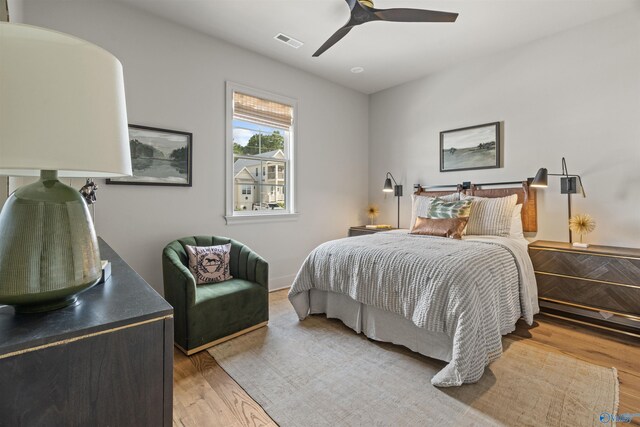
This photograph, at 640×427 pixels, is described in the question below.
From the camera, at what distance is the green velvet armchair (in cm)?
229

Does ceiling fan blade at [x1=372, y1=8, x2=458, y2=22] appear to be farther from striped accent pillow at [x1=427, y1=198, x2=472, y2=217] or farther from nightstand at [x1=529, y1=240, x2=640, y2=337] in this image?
nightstand at [x1=529, y1=240, x2=640, y2=337]

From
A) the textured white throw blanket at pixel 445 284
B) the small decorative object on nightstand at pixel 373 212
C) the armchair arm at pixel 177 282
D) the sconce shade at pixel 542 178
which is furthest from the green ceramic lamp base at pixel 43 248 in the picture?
the small decorative object on nightstand at pixel 373 212

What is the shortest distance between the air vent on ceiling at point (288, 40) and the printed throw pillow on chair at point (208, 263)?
2.35 metres

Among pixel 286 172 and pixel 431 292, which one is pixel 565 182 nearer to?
pixel 431 292

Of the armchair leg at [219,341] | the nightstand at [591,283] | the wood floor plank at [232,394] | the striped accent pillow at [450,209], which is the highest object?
the striped accent pillow at [450,209]

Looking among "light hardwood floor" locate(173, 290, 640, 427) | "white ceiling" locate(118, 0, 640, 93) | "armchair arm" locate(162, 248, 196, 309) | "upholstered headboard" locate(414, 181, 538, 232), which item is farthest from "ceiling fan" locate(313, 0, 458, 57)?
"light hardwood floor" locate(173, 290, 640, 427)

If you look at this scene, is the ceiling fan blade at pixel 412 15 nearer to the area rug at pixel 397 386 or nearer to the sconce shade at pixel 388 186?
the sconce shade at pixel 388 186

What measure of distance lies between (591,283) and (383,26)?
313cm

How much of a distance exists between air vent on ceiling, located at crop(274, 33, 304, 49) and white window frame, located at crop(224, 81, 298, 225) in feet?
2.06

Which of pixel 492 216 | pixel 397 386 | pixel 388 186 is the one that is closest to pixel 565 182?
pixel 492 216

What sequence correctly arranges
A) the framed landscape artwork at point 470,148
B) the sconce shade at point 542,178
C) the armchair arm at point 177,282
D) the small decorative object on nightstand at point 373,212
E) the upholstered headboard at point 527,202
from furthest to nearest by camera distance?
the small decorative object on nightstand at point 373,212 → the framed landscape artwork at point 470,148 → the upholstered headboard at point 527,202 → the sconce shade at point 542,178 → the armchair arm at point 177,282

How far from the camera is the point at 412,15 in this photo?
2.36 meters

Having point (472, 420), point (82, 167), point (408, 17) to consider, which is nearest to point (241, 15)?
point (408, 17)

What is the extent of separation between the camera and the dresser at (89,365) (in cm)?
63
